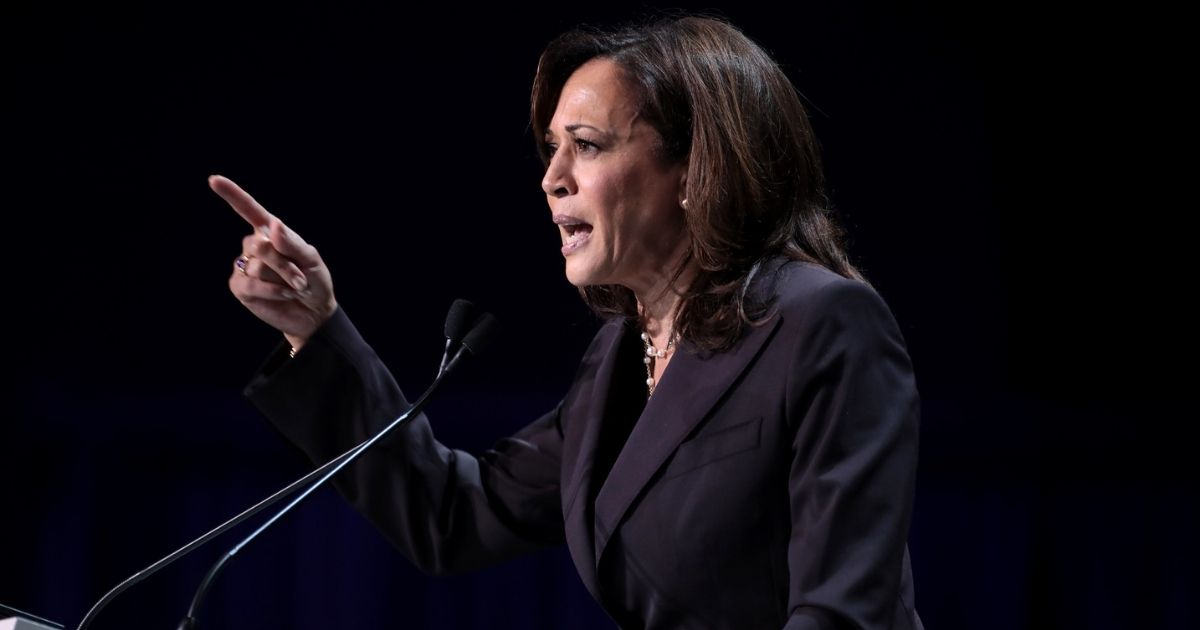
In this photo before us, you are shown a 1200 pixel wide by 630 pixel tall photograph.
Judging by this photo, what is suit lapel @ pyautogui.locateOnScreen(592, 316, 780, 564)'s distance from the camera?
4.59 feet

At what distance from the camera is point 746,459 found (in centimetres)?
134

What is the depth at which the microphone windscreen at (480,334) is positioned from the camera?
151 cm

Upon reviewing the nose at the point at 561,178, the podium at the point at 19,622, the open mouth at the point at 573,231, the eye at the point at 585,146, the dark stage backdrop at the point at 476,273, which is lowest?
the dark stage backdrop at the point at 476,273

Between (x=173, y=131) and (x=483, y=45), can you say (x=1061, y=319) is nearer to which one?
(x=483, y=45)

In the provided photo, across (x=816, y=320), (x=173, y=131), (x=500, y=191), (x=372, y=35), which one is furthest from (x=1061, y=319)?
(x=173, y=131)

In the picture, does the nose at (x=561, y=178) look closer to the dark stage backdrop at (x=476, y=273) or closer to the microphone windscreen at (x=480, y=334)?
the microphone windscreen at (x=480, y=334)

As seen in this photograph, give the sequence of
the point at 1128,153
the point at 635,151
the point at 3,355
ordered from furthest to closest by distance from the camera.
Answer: the point at 3,355
the point at 1128,153
the point at 635,151

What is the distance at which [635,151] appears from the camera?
1.53 meters

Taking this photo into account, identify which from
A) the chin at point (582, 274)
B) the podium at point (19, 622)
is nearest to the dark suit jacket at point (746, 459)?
the chin at point (582, 274)

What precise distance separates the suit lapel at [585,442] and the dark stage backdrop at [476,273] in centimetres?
62

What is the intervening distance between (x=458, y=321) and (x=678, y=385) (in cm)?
28

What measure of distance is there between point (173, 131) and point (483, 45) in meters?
0.76

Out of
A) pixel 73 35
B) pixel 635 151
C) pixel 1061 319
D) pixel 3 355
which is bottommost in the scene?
pixel 1061 319

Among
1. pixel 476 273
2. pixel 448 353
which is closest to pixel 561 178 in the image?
pixel 448 353
